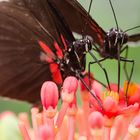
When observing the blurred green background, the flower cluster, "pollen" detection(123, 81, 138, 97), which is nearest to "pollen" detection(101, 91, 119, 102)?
the flower cluster

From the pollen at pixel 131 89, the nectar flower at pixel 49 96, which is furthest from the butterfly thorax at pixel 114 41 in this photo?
the nectar flower at pixel 49 96

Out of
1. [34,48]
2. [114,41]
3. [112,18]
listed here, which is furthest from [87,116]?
[112,18]

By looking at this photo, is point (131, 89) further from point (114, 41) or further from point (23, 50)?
point (23, 50)

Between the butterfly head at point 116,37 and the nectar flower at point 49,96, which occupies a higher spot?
the butterfly head at point 116,37

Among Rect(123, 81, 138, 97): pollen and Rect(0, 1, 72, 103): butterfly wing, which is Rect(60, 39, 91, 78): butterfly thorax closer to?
Rect(0, 1, 72, 103): butterfly wing

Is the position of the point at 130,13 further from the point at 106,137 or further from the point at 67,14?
the point at 106,137

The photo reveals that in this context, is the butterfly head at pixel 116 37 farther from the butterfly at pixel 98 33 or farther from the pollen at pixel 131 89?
the pollen at pixel 131 89

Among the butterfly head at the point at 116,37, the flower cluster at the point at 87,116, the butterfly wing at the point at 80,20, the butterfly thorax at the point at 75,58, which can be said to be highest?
the butterfly wing at the point at 80,20
